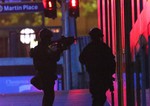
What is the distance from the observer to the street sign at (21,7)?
20.5 m

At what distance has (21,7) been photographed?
20.9 metres

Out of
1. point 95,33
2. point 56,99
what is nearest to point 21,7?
point 56,99

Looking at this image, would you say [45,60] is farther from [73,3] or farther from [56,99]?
[73,3]

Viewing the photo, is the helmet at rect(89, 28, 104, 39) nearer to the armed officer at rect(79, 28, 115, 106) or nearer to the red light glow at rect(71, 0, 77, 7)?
the armed officer at rect(79, 28, 115, 106)

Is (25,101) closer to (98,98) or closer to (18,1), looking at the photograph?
(98,98)

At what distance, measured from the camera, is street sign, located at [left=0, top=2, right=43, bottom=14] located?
20547 millimetres

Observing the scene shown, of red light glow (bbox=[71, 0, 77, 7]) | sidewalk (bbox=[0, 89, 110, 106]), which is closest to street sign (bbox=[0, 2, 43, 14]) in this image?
red light glow (bbox=[71, 0, 77, 7])

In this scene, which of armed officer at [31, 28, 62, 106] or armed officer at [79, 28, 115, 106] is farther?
armed officer at [31, 28, 62, 106]

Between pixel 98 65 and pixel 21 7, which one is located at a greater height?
pixel 21 7

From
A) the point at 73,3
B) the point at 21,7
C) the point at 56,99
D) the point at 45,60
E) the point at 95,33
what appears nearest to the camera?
the point at 95,33

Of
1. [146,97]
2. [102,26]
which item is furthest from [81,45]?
[146,97]

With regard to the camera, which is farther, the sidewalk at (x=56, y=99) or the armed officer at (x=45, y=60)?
the sidewalk at (x=56, y=99)

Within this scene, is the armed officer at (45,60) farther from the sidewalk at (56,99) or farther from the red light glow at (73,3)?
the red light glow at (73,3)

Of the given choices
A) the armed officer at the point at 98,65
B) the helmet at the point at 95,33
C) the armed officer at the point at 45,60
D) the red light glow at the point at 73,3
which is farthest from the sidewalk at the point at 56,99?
the helmet at the point at 95,33
